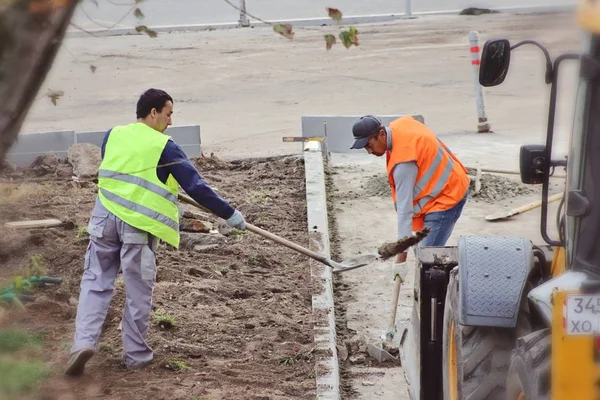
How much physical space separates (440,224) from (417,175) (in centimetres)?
43

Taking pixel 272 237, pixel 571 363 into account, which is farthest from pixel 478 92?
pixel 571 363

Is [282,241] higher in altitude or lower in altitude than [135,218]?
lower

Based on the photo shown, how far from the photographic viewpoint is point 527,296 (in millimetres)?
4539

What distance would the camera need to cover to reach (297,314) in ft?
26.3

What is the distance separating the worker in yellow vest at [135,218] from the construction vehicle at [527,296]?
1622mm

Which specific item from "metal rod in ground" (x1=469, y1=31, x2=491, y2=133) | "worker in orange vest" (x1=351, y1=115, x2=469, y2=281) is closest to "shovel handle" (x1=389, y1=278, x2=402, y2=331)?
"worker in orange vest" (x1=351, y1=115, x2=469, y2=281)

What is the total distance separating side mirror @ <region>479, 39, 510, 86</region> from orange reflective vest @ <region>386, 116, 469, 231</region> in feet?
7.56

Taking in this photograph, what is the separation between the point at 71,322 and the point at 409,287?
9.38ft

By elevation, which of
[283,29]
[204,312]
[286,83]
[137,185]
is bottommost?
[204,312]

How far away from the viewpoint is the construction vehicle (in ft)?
11.1

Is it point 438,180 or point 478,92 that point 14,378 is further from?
point 478,92

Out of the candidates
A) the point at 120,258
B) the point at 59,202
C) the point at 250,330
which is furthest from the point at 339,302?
the point at 59,202

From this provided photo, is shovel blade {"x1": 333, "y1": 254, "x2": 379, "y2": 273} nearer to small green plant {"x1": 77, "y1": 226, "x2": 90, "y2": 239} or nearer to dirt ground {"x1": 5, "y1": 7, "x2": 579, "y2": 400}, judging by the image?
dirt ground {"x1": 5, "y1": 7, "x2": 579, "y2": 400}

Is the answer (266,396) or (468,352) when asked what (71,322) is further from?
(468,352)
